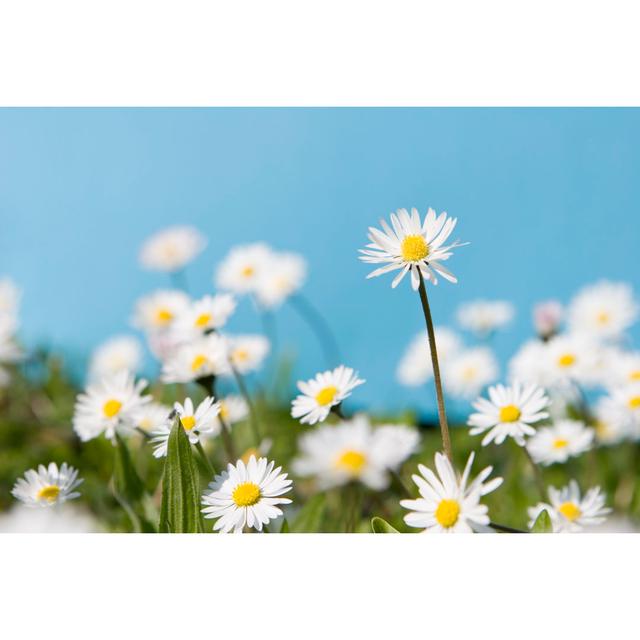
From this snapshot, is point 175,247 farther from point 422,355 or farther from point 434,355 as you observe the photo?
point 434,355

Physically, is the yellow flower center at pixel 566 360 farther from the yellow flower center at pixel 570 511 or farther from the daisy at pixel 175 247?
the daisy at pixel 175 247

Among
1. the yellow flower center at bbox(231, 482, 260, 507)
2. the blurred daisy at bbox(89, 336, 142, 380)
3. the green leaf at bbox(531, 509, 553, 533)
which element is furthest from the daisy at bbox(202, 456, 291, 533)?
the blurred daisy at bbox(89, 336, 142, 380)

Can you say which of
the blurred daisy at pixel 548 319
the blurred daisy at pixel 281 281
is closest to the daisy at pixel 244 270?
the blurred daisy at pixel 281 281

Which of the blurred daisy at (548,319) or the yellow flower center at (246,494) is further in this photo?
the blurred daisy at (548,319)
